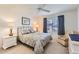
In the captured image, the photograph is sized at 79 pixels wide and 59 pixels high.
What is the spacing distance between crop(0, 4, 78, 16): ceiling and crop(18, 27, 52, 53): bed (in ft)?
0.99

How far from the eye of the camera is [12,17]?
4.76 feet

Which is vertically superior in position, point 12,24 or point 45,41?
point 12,24

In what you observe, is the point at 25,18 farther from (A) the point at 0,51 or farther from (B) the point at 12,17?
(A) the point at 0,51

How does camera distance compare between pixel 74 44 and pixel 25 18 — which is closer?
pixel 74 44

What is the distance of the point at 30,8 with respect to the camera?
1465 millimetres

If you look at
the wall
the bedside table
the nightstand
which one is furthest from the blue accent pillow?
the bedside table

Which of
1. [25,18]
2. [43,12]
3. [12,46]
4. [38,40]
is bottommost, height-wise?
[12,46]

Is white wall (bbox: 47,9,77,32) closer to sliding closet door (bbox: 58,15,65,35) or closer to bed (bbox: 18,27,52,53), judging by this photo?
sliding closet door (bbox: 58,15,65,35)

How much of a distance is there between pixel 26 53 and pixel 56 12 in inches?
33.9

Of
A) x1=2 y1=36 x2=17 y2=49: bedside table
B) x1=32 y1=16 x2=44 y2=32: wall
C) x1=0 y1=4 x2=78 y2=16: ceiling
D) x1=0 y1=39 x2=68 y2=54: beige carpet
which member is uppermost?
x1=0 y1=4 x2=78 y2=16: ceiling

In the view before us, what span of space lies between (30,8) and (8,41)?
681 millimetres

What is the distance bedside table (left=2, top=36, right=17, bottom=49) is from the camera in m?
1.45
